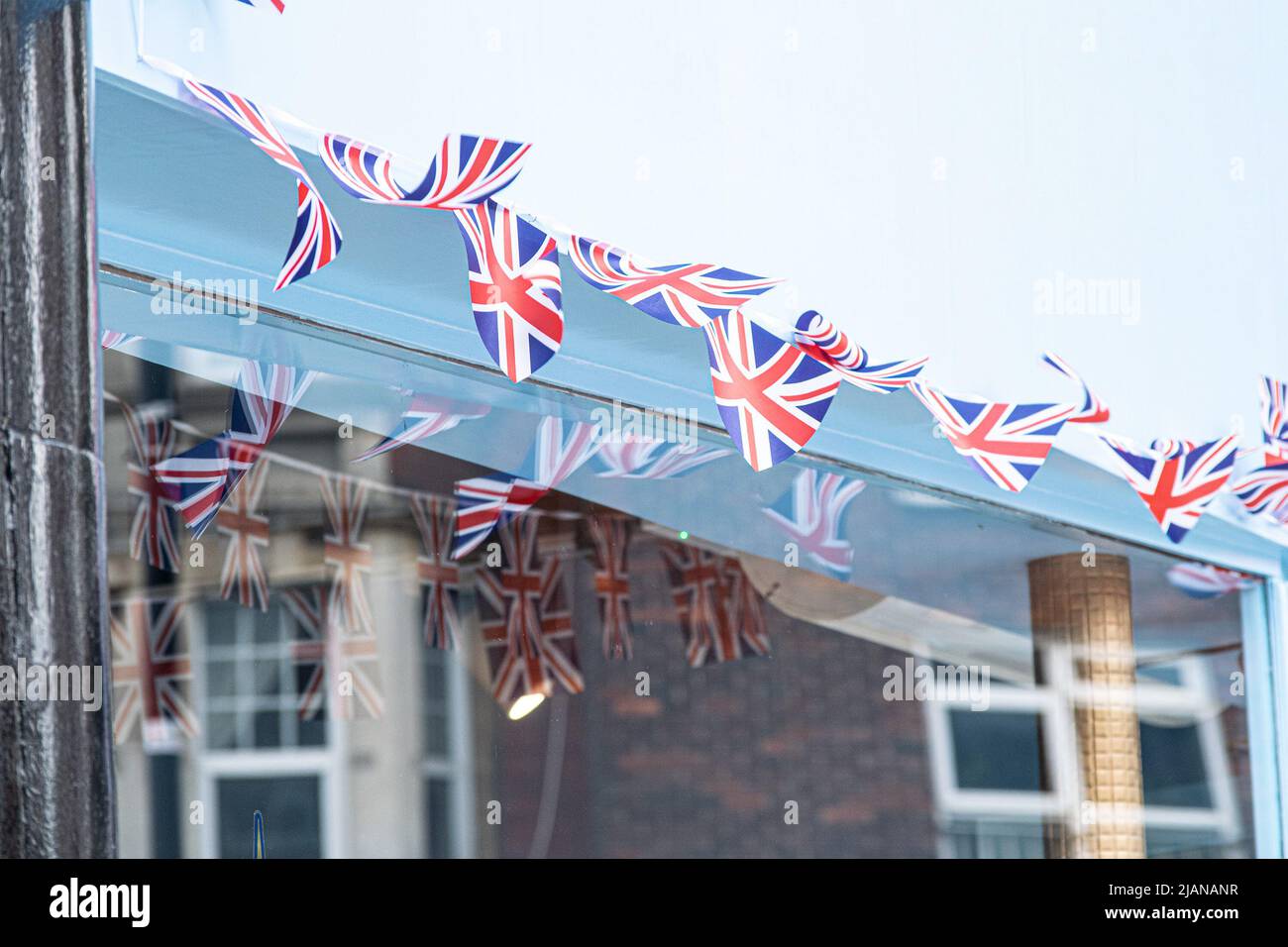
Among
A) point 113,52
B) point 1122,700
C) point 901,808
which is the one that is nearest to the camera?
point 113,52

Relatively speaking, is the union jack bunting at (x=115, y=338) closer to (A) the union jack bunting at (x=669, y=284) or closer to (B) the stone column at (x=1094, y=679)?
(A) the union jack bunting at (x=669, y=284)

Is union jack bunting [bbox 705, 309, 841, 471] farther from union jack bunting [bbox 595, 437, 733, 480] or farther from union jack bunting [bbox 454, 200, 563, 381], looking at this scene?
union jack bunting [bbox 595, 437, 733, 480]

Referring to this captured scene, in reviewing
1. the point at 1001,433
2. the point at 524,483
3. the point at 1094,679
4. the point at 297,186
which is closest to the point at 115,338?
A: the point at 297,186

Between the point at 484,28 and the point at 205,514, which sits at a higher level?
the point at 484,28

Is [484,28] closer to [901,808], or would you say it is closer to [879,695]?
[879,695]

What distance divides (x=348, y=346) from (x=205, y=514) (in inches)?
31.3

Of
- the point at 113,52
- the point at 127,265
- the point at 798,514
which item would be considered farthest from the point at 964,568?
the point at 113,52

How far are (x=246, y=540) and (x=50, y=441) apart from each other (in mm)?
2627

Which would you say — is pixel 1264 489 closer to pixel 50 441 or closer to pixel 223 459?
pixel 223 459

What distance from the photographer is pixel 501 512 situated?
454cm

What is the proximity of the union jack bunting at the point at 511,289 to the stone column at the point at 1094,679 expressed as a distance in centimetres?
251

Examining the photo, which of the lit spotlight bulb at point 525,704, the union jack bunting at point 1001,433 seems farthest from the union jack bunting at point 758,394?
the lit spotlight bulb at point 525,704

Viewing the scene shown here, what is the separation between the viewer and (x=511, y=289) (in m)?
3.23
